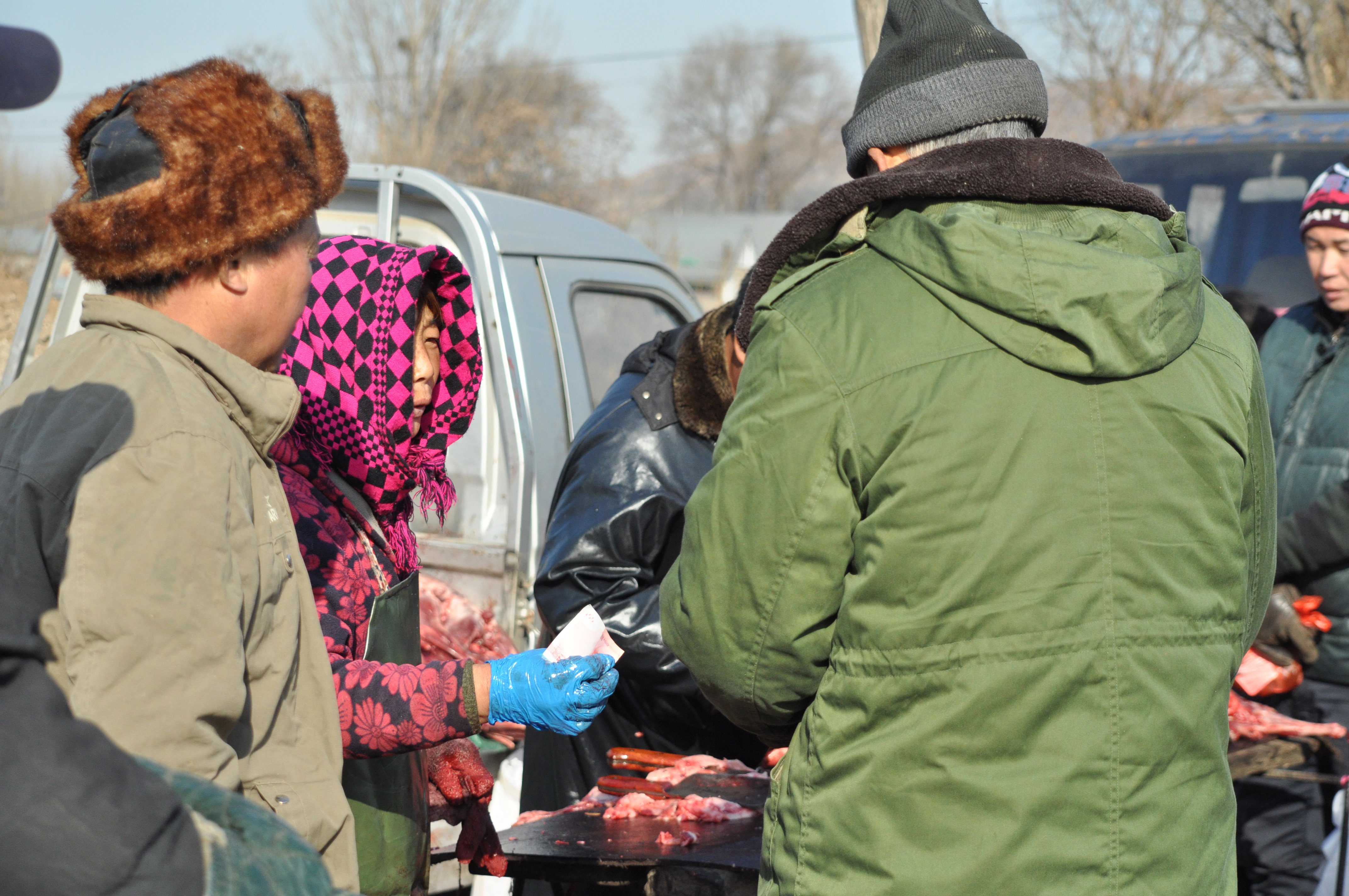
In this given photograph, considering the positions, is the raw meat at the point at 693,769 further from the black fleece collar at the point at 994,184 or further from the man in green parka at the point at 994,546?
the black fleece collar at the point at 994,184

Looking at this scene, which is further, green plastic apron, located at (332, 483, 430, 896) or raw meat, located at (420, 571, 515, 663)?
raw meat, located at (420, 571, 515, 663)

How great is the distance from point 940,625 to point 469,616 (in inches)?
118

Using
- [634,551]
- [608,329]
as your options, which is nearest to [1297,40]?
[608,329]

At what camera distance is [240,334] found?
1692 mm

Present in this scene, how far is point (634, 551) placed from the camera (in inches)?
115

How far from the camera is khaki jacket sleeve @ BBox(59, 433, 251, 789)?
1.33 metres

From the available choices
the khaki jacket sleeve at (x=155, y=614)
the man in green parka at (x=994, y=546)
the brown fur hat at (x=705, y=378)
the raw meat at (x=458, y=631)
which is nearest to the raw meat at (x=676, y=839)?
the man in green parka at (x=994, y=546)

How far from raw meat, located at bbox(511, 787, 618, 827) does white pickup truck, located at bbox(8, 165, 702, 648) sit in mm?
1476

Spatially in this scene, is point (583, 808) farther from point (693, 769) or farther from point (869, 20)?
point (869, 20)

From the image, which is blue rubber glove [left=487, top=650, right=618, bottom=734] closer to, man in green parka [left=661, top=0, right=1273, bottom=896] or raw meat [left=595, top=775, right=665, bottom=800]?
man in green parka [left=661, top=0, right=1273, bottom=896]

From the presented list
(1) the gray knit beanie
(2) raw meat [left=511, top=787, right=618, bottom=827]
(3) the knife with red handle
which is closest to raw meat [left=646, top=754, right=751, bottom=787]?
(3) the knife with red handle

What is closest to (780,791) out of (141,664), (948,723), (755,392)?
(948,723)

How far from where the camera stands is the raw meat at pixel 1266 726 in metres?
3.37

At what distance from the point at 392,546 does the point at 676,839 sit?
0.91 metres
